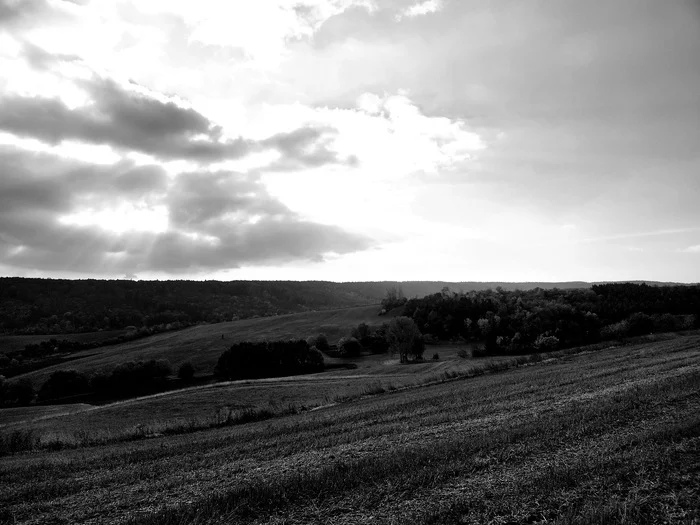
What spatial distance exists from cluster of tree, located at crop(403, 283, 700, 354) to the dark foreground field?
198ft

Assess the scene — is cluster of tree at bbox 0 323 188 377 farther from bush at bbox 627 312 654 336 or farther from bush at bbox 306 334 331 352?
bush at bbox 627 312 654 336

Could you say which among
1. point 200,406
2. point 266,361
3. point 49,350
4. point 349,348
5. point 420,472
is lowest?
point 49,350

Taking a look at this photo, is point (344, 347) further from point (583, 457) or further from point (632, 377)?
point (583, 457)

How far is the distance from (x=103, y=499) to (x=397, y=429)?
31.3ft

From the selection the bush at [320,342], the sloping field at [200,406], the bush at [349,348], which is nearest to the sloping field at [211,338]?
the bush at [320,342]

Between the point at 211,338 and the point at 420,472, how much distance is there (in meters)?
112

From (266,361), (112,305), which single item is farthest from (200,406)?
(112,305)

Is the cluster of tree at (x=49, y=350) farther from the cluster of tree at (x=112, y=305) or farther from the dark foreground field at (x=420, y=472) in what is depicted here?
the dark foreground field at (x=420, y=472)

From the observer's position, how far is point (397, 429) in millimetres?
16422

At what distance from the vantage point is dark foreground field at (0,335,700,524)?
26.3 feet

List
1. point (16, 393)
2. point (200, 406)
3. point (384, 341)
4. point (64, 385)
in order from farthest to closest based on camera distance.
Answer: point (384, 341) < point (64, 385) < point (16, 393) < point (200, 406)

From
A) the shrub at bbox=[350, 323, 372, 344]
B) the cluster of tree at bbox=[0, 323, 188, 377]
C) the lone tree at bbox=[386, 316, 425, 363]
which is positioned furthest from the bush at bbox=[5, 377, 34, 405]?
the shrub at bbox=[350, 323, 372, 344]

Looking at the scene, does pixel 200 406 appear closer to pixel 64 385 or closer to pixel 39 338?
pixel 64 385

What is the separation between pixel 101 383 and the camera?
272 feet
